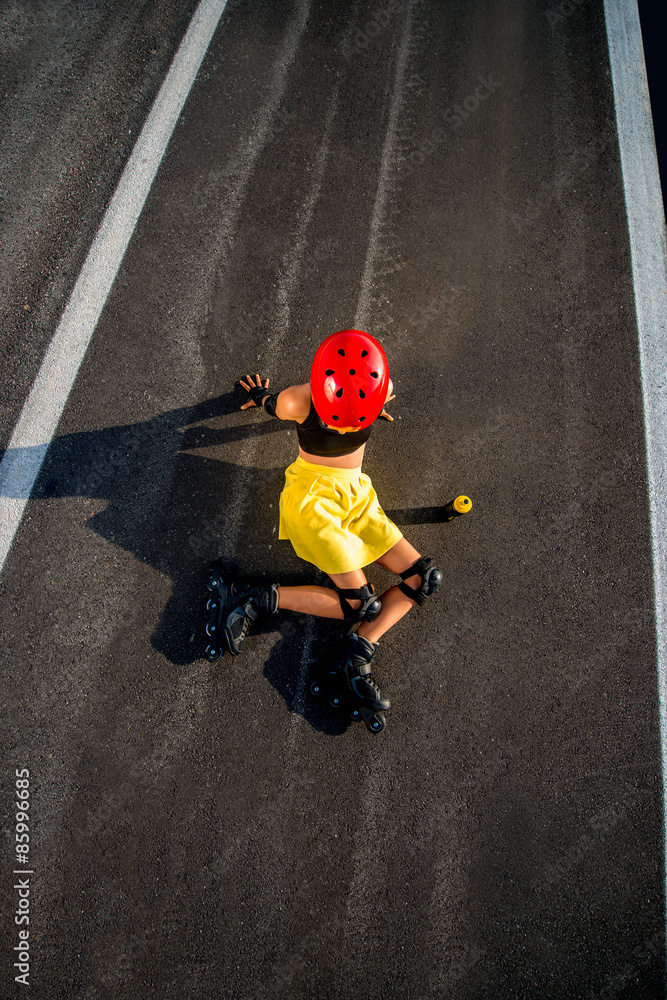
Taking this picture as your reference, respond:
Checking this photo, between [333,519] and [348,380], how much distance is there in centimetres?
108

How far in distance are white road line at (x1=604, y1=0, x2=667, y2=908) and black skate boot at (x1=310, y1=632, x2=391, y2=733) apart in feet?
8.40

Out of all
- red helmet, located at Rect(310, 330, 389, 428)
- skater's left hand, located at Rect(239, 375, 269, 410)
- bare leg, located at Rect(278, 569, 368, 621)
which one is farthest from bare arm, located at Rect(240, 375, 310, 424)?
bare leg, located at Rect(278, 569, 368, 621)

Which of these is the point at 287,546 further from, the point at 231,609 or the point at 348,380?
the point at 348,380

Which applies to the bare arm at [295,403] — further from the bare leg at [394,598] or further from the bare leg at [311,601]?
the bare leg at [311,601]

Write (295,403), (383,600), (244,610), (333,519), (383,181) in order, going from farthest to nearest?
(383,181), (383,600), (244,610), (333,519), (295,403)

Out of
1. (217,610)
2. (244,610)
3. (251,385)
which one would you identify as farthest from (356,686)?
(251,385)

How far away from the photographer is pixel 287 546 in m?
4.26

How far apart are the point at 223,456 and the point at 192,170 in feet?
9.58

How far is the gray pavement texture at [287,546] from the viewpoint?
3709mm

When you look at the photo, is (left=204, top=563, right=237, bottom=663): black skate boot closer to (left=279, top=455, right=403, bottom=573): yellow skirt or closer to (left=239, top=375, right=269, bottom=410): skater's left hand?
(left=279, top=455, right=403, bottom=573): yellow skirt

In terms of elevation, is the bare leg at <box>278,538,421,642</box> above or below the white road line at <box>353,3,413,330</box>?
below

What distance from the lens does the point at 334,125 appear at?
15.9ft

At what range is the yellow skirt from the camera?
11.5 ft

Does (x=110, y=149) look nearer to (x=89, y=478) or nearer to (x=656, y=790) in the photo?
(x=89, y=478)
